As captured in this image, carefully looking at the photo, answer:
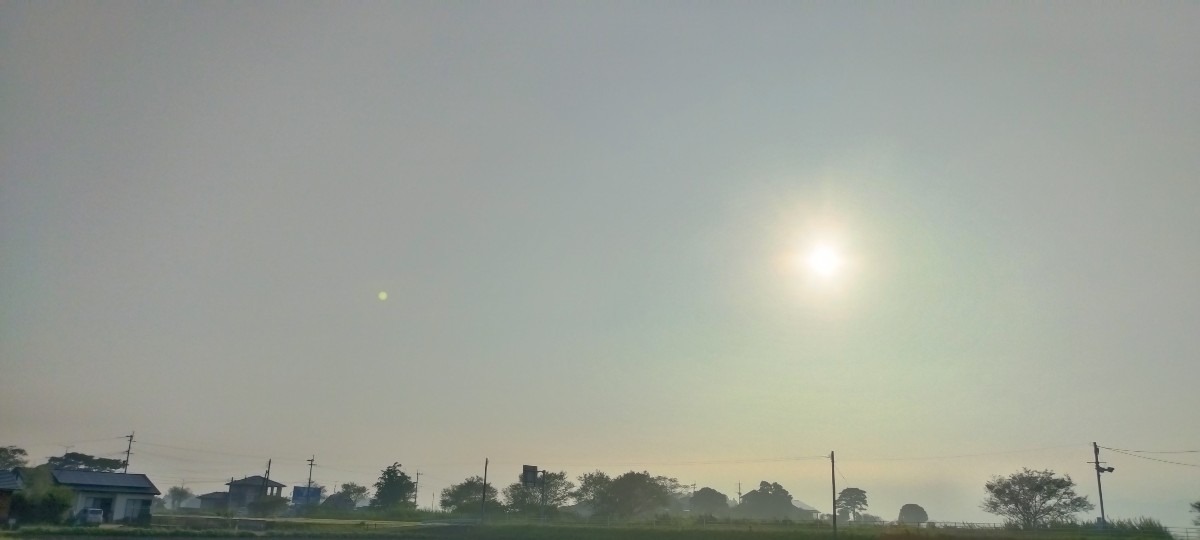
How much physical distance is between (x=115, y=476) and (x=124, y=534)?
20994 mm

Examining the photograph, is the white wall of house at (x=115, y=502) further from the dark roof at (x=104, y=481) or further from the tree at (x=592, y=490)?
the tree at (x=592, y=490)

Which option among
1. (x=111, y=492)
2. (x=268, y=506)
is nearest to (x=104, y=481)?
(x=111, y=492)

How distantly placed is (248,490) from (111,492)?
46.2m

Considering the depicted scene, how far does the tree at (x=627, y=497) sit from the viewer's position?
10175 centimetres

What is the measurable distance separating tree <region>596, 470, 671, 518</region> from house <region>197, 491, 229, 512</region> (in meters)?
54.5

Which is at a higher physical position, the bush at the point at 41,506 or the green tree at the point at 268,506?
the bush at the point at 41,506

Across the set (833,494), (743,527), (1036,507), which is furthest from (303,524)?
(1036,507)

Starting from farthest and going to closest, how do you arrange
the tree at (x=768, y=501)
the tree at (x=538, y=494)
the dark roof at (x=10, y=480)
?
the tree at (x=768, y=501) → the tree at (x=538, y=494) → the dark roof at (x=10, y=480)

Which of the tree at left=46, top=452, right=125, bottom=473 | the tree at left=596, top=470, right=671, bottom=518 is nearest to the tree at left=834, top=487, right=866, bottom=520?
the tree at left=596, top=470, right=671, bottom=518

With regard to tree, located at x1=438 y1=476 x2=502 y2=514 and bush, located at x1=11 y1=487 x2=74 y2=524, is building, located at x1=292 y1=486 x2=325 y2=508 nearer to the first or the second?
tree, located at x1=438 y1=476 x2=502 y2=514

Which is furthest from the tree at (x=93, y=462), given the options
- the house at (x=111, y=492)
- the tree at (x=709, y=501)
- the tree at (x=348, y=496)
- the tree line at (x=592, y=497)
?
the tree at (x=709, y=501)

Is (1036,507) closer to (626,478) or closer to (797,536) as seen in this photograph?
(797,536)

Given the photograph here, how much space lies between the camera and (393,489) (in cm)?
11344

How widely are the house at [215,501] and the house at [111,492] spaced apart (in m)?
47.3
